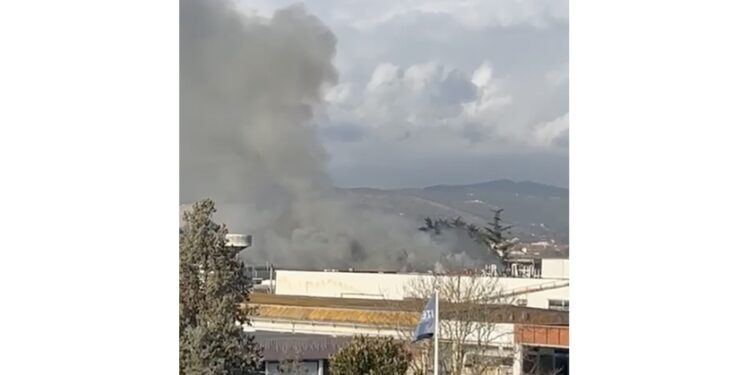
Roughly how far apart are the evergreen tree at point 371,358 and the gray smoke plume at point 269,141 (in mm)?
258

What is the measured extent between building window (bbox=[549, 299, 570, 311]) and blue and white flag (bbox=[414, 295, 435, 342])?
37 cm

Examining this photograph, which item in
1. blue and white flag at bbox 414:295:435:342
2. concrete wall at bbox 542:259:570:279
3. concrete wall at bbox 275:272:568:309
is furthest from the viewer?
blue and white flag at bbox 414:295:435:342

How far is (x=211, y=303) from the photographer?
3.94m

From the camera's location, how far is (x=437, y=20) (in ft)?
11.5

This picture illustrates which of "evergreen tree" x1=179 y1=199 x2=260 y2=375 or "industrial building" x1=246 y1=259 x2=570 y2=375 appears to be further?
"evergreen tree" x1=179 y1=199 x2=260 y2=375

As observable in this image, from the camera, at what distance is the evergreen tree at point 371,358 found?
144 inches

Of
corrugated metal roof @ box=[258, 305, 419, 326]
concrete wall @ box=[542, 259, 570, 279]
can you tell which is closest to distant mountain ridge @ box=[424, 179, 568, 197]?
concrete wall @ box=[542, 259, 570, 279]

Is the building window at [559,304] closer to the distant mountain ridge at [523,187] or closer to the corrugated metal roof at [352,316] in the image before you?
the distant mountain ridge at [523,187]

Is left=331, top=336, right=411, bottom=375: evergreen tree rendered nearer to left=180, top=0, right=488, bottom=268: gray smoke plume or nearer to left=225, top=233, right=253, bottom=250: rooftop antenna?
left=180, top=0, right=488, bottom=268: gray smoke plume

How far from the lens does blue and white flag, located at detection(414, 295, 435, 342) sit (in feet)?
11.7
